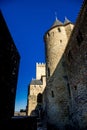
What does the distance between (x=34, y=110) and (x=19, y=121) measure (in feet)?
68.2

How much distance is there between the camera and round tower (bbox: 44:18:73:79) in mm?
15488

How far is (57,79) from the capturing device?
47.1 feet

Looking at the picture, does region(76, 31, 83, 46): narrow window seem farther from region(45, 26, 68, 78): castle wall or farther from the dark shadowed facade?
the dark shadowed facade

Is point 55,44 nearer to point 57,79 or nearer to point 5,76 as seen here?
point 57,79

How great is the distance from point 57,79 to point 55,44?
456 centimetres

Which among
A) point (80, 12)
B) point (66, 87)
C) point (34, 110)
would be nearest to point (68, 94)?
point (66, 87)

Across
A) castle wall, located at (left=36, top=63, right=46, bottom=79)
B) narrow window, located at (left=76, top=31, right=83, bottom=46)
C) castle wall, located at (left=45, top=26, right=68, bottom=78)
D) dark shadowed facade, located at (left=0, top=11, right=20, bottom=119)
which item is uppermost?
castle wall, located at (left=36, top=63, right=46, bottom=79)

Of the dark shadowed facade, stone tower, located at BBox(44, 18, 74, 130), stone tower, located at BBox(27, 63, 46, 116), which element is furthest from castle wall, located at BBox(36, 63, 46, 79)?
the dark shadowed facade

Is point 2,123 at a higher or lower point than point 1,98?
lower

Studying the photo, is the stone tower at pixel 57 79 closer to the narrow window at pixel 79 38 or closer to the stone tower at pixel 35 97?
the narrow window at pixel 79 38

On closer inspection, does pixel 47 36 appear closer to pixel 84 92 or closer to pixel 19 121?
pixel 84 92

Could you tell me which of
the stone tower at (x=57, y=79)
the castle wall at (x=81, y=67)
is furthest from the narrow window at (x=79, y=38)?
the stone tower at (x=57, y=79)

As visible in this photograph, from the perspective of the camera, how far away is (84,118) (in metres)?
9.06

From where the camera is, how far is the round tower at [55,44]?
50.8 feet
